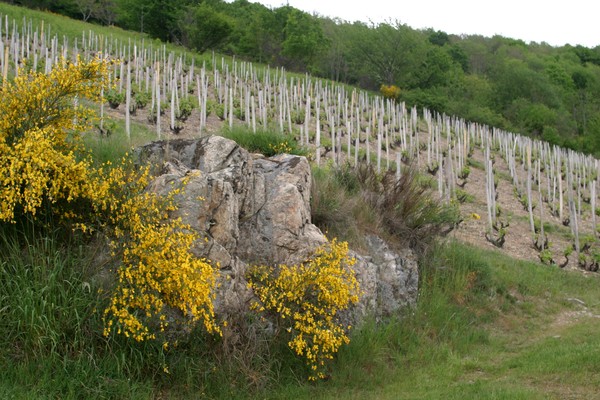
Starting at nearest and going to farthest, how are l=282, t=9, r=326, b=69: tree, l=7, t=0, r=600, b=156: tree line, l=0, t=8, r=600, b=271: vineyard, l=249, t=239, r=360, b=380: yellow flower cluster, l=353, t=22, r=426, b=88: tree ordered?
l=249, t=239, r=360, b=380: yellow flower cluster → l=0, t=8, r=600, b=271: vineyard → l=7, t=0, r=600, b=156: tree line → l=282, t=9, r=326, b=69: tree → l=353, t=22, r=426, b=88: tree

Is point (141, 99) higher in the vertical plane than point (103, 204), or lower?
lower

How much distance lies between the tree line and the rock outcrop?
39.9 meters

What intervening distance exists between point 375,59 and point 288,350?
56.8m

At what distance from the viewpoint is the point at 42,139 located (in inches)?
253

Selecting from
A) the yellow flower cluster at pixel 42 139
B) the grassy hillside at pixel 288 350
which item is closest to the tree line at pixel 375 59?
the grassy hillside at pixel 288 350

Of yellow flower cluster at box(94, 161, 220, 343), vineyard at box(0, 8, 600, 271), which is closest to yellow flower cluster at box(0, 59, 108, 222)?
yellow flower cluster at box(94, 161, 220, 343)

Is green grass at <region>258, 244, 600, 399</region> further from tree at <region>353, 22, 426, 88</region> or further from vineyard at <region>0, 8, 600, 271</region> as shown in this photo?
tree at <region>353, 22, 426, 88</region>

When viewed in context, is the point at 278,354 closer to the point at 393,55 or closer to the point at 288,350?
the point at 288,350

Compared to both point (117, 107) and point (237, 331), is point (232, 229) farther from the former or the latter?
point (117, 107)

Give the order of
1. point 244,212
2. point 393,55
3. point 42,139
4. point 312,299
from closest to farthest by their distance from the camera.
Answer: point 42,139 → point 312,299 → point 244,212 → point 393,55

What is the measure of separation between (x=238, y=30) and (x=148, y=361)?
5316 centimetres

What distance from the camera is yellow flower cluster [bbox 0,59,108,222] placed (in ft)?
20.7

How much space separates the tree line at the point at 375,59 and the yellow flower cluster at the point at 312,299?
41.4 meters

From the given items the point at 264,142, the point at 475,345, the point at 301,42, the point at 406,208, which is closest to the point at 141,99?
the point at 264,142
